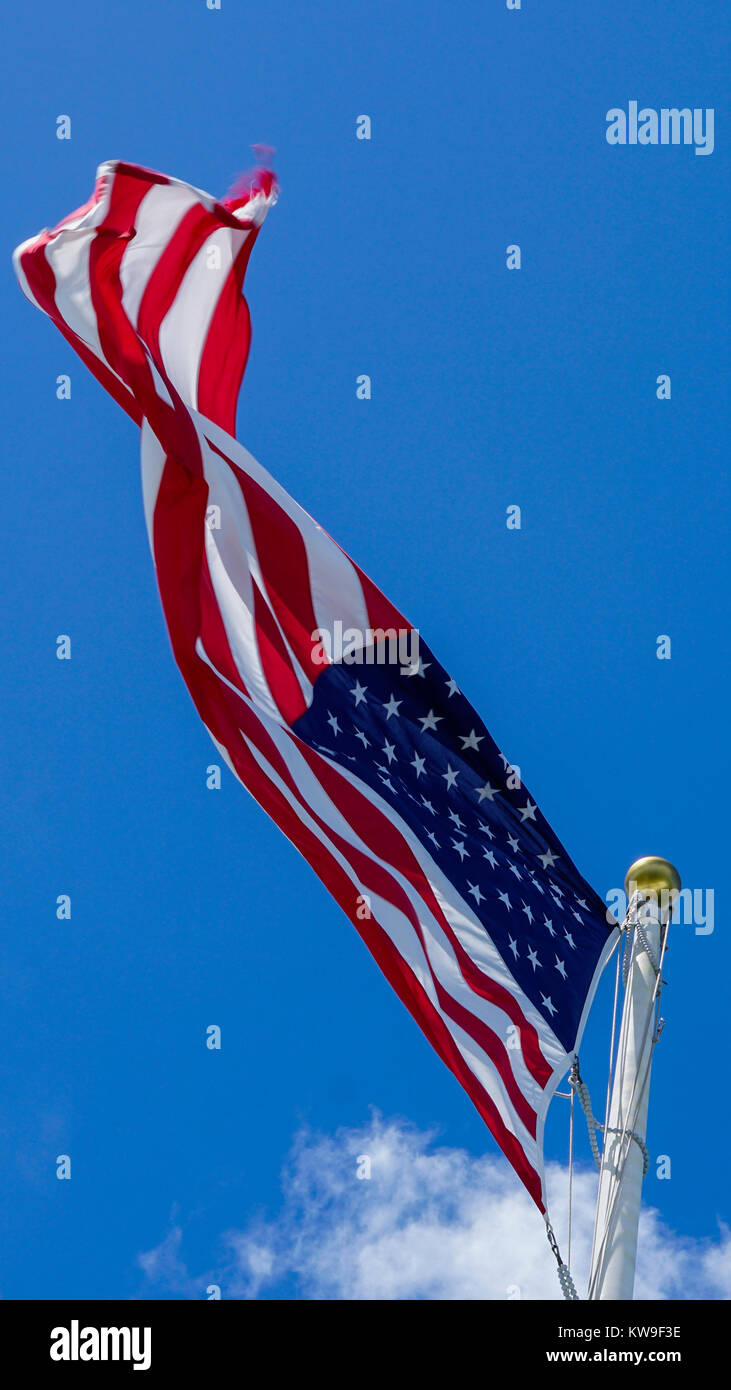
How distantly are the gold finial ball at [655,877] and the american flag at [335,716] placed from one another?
13.9 inches

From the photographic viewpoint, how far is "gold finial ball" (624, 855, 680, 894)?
510 inches

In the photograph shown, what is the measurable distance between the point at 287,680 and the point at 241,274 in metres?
3.26

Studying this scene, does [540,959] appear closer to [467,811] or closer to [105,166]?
[467,811]

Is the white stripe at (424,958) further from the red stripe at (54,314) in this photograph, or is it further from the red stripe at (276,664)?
the red stripe at (54,314)

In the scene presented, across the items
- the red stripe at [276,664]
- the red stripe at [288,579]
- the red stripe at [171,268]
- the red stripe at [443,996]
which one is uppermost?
the red stripe at [171,268]

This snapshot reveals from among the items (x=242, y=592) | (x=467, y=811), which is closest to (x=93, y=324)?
(x=242, y=592)

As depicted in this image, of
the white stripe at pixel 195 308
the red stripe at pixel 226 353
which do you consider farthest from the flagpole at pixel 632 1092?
the white stripe at pixel 195 308

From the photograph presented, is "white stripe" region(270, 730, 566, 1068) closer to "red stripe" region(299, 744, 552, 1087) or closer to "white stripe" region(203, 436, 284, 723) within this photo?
"red stripe" region(299, 744, 552, 1087)

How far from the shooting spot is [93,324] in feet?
41.8

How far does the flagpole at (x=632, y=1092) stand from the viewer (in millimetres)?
11156

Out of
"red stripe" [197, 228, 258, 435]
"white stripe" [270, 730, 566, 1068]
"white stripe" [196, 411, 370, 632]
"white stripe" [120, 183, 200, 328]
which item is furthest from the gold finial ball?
"white stripe" [120, 183, 200, 328]

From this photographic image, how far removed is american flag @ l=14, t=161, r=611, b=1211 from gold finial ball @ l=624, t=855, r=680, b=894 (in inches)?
13.9

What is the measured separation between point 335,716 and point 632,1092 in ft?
10.8
